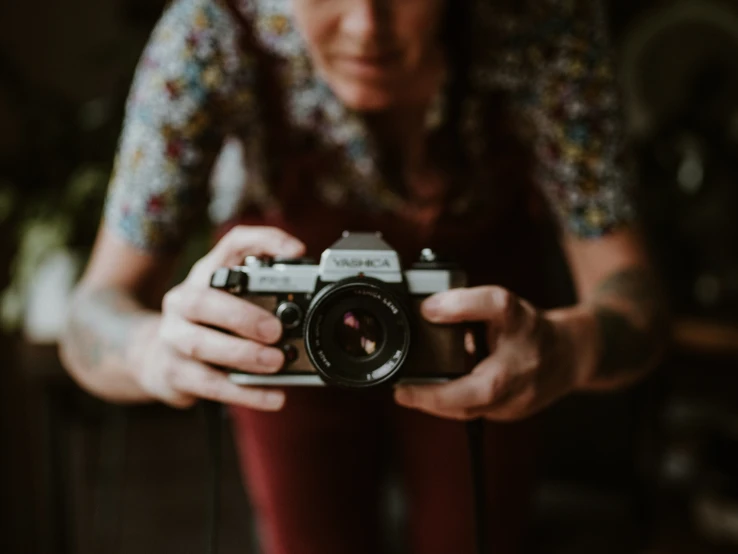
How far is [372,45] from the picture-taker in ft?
1.94

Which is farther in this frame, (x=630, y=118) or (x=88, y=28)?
(x=630, y=118)

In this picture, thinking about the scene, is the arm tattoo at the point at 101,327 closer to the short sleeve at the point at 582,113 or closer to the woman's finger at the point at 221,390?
the woman's finger at the point at 221,390

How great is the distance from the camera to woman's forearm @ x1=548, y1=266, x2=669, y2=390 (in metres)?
0.56

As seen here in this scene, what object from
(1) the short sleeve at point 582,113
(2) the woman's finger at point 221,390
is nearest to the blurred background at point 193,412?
(1) the short sleeve at point 582,113

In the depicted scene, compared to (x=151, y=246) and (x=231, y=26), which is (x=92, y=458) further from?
(x=231, y=26)

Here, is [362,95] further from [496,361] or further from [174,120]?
[496,361]

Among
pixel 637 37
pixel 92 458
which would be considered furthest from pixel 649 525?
pixel 637 37

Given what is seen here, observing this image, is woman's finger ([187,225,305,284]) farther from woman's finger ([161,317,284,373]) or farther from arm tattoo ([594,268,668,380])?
arm tattoo ([594,268,668,380])

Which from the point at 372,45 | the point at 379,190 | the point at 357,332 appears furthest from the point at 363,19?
the point at 357,332

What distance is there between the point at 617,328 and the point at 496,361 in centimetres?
17

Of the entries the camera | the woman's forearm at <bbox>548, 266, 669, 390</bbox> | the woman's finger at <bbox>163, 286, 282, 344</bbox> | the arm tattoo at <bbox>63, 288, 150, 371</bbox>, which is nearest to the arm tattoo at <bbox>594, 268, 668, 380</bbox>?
the woman's forearm at <bbox>548, 266, 669, 390</bbox>

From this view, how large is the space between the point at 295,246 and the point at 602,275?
1.01ft

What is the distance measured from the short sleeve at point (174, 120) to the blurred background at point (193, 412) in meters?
0.51

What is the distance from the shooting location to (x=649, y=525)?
3.57 ft
